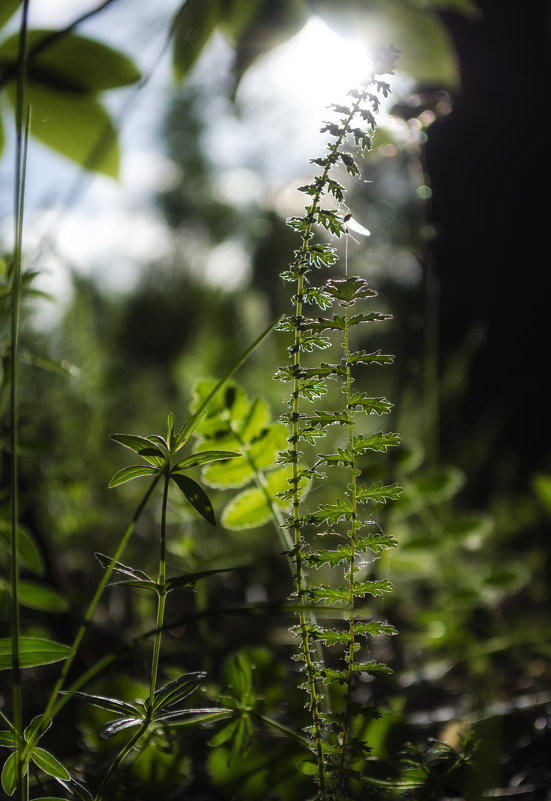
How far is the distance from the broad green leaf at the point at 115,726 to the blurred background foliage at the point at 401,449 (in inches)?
3.0

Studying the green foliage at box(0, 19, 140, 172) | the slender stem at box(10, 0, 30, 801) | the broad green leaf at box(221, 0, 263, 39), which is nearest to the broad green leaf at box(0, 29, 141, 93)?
the green foliage at box(0, 19, 140, 172)

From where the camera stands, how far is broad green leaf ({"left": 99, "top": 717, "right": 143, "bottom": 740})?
0.26 metres

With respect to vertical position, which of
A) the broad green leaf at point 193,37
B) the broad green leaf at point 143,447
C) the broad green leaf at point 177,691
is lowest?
the broad green leaf at point 177,691

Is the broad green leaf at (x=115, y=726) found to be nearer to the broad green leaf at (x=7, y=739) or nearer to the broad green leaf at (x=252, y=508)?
the broad green leaf at (x=7, y=739)

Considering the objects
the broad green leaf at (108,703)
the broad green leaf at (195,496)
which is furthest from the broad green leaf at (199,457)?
the broad green leaf at (108,703)

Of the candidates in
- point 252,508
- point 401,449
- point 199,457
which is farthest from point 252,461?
point 401,449

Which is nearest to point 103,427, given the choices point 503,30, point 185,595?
point 185,595

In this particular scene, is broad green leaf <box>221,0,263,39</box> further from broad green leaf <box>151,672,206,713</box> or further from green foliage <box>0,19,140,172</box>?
broad green leaf <box>151,672,206,713</box>

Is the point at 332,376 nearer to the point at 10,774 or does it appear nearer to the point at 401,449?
the point at 10,774

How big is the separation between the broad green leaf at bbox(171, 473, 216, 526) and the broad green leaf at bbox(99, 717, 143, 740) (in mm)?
97

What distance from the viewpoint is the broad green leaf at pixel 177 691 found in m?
0.29

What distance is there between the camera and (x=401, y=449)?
69cm

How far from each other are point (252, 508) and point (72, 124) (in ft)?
1.10

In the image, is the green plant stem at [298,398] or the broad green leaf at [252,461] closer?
the green plant stem at [298,398]
